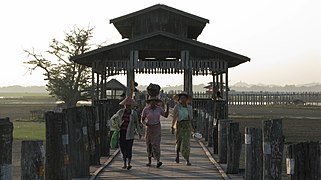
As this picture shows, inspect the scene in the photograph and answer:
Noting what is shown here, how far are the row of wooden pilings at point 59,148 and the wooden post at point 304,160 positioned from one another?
11.2 feet

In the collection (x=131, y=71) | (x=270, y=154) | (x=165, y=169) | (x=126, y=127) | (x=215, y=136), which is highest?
(x=131, y=71)

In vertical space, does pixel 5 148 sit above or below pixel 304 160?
above

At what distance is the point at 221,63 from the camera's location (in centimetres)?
2556

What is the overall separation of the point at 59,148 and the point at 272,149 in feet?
11.5

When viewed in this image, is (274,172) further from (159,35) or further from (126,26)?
(126,26)

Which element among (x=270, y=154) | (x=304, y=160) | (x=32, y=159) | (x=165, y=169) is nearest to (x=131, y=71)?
(x=165, y=169)

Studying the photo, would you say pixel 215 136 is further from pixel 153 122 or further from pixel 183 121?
pixel 153 122

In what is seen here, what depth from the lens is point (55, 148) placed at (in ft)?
32.3

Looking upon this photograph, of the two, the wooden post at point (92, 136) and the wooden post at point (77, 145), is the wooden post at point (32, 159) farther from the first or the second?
the wooden post at point (92, 136)

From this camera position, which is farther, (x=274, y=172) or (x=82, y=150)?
(x=82, y=150)

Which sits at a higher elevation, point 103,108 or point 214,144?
point 103,108

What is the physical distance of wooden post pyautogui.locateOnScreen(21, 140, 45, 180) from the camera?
8211 millimetres

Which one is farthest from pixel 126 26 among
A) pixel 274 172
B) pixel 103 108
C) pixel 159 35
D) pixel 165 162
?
pixel 274 172

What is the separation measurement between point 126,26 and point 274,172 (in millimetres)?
22764
